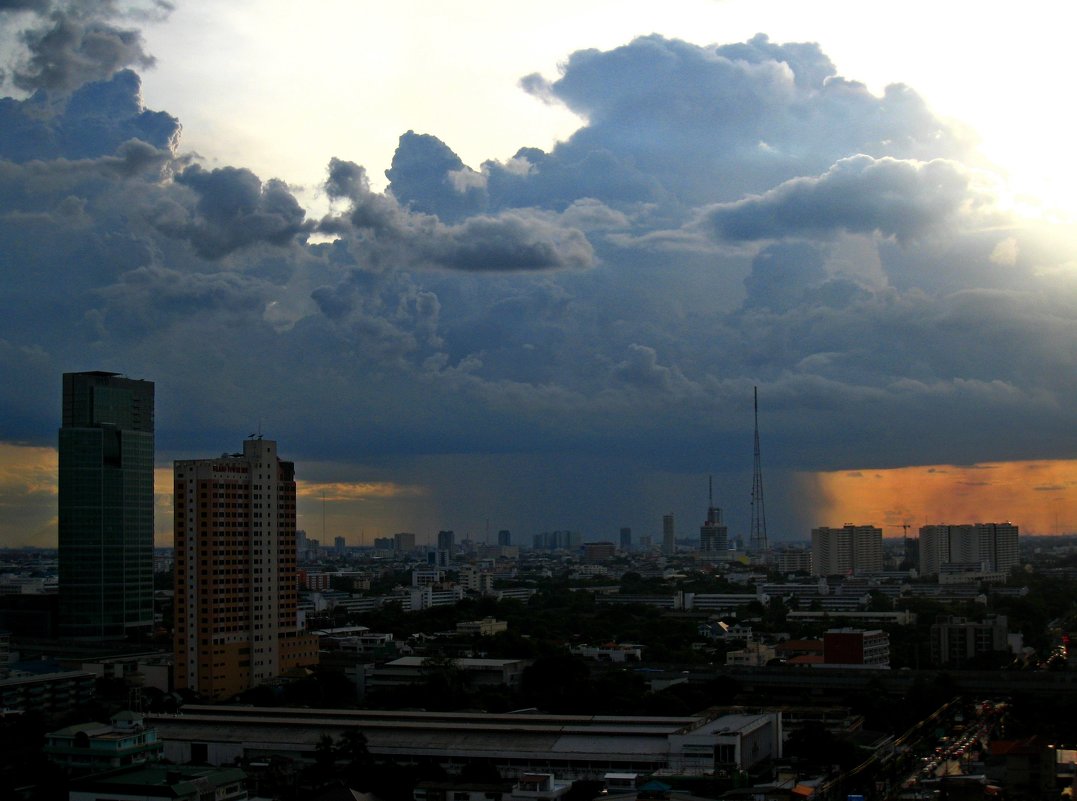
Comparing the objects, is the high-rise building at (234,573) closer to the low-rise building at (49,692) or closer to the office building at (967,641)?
the low-rise building at (49,692)

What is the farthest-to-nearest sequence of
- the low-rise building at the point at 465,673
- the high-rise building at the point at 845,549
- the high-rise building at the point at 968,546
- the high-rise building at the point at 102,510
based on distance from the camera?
the high-rise building at the point at 845,549
the high-rise building at the point at 968,546
the high-rise building at the point at 102,510
the low-rise building at the point at 465,673

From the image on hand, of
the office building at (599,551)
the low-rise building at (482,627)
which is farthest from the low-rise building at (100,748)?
the office building at (599,551)

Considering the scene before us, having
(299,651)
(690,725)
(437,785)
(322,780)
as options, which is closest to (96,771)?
(322,780)

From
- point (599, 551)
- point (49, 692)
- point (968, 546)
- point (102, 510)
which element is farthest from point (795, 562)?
point (49, 692)

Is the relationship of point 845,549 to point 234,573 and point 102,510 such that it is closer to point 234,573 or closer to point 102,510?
point 102,510

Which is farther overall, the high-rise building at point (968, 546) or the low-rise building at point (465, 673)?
the high-rise building at point (968, 546)

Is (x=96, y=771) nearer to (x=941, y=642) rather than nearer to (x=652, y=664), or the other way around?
(x=652, y=664)

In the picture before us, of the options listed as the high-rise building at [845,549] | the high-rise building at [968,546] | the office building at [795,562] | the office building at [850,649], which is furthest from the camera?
the office building at [795,562]

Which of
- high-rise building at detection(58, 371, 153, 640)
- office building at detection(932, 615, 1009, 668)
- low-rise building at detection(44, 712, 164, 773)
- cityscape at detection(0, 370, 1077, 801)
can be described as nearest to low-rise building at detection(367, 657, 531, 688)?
cityscape at detection(0, 370, 1077, 801)
